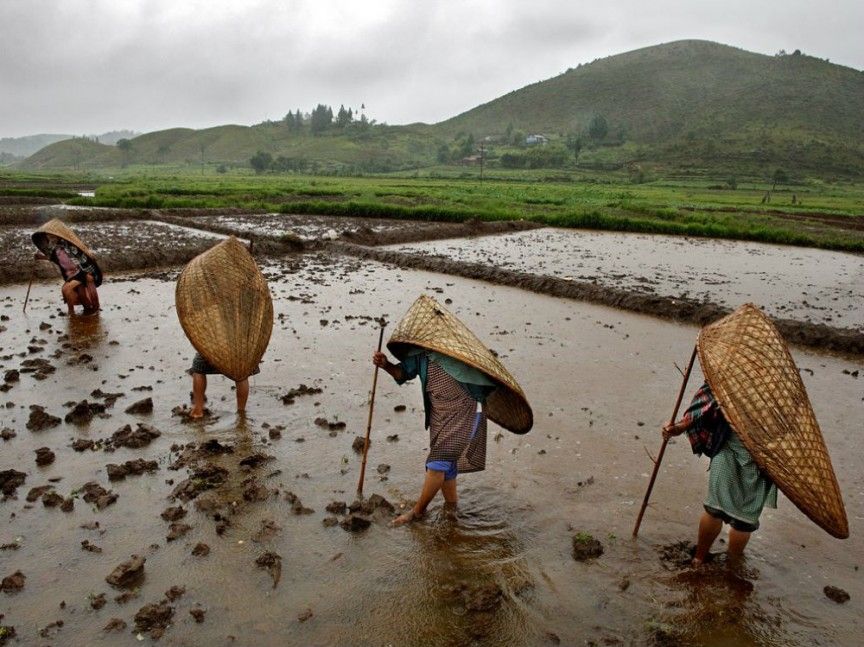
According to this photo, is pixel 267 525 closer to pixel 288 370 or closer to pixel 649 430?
pixel 288 370

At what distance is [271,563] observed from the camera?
149 inches

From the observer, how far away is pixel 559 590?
3709 mm

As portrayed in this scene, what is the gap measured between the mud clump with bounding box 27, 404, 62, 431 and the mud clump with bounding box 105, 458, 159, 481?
1195mm

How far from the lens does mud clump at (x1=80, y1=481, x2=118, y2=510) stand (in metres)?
4.32

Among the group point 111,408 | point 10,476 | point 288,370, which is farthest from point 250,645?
point 288,370

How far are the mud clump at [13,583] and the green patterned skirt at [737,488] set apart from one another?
428cm

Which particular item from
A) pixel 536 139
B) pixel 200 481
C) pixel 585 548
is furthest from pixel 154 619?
pixel 536 139

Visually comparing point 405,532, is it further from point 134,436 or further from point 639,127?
point 639,127

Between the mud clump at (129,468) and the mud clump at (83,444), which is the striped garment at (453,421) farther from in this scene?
the mud clump at (83,444)

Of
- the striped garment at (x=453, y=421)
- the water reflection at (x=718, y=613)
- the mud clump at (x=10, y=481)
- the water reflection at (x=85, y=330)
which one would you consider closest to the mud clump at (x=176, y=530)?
the mud clump at (x=10, y=481)

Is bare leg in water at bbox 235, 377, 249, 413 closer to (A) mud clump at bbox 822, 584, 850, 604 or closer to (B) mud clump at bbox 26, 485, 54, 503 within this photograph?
(B) mud clump at bbox 26, 485, 54, 503

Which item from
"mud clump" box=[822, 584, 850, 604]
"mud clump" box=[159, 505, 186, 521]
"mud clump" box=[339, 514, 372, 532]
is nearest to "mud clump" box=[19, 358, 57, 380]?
"mud clump" box=[159, 505, 186, 521]

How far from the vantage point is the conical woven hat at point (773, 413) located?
3.07 m

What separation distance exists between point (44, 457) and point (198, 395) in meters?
1.36
